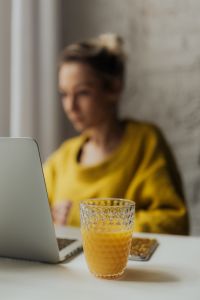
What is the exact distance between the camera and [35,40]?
69.4 inches

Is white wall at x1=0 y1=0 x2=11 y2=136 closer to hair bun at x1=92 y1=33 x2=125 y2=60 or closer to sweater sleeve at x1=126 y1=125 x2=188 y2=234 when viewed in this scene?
hair bun at x1=92 y1=33 x2=125 y2=60

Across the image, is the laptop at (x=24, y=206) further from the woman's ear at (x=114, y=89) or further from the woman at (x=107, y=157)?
the woman's ear at (x=114, y=89)

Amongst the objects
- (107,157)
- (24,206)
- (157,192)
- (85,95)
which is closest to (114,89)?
(85,95)

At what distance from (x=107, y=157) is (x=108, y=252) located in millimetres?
810

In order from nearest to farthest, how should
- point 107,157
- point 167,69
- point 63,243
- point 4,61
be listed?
1. point 63,243
2. point 107,157
3. point 4,61
4. point 167,69

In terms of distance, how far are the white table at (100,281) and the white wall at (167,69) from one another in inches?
42.9

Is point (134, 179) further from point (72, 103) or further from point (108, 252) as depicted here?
point (108, 252)

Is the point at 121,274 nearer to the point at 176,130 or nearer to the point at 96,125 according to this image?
the point at 96,125

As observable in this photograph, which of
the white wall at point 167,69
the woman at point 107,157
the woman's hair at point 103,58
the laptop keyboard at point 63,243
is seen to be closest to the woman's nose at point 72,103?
the woman at point 107,157

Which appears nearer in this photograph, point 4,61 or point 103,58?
point 103,58

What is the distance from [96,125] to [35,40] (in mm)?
524

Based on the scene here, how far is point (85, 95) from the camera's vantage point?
1.46 meters

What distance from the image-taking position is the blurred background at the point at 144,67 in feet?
5.75

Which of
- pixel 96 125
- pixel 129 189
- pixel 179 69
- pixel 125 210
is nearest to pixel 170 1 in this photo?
pixel 179 69
